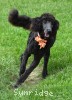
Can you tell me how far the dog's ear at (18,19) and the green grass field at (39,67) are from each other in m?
1.02

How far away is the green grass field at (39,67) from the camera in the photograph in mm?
6117

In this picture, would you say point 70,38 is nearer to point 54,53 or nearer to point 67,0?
point 54,53

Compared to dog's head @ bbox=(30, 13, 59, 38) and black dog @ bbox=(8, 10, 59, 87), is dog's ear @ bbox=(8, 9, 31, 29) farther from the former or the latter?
dog's head @ bbox=(30, 13, 59, 38)

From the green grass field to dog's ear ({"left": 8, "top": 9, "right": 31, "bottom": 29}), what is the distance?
1021mm

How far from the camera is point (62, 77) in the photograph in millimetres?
6770

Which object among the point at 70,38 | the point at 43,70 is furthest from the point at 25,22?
the point at 70,38

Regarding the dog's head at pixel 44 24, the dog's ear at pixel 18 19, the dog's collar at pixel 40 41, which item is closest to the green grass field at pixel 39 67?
the dog's collar at pixel 40 41

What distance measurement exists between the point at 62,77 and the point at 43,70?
1.34 feet

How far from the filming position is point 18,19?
641 centimetres

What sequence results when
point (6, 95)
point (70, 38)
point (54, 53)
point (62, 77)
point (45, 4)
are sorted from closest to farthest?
point (6, 95) < point (62, 77) < point (54, 53) < point (70, 38) < point (45, 4)

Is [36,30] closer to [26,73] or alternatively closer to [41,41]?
[41,41]

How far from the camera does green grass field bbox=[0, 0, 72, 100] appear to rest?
6.12 m

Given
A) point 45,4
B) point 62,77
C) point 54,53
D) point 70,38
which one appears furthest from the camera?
point 45,4

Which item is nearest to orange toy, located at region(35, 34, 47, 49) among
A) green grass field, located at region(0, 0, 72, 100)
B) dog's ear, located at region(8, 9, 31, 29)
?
dog's ear, located at region(8, 9, 31, 29)
